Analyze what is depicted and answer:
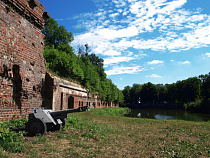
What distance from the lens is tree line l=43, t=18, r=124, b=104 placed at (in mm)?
16672

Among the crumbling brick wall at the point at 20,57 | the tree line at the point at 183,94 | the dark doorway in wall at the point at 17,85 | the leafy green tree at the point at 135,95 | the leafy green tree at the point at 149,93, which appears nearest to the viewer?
the crumbling brick wall at the point at 20,57

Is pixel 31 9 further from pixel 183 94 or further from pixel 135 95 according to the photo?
pixel 135 95

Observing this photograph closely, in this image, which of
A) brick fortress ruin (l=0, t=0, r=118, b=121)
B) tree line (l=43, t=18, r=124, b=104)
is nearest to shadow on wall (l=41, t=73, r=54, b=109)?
brick fortress ruin (l=0, t=0, r=118, b=121)

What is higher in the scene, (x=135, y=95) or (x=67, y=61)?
(x=67, y=61)

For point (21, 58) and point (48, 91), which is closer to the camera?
point (21, 58)

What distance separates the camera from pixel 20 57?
7176 mm

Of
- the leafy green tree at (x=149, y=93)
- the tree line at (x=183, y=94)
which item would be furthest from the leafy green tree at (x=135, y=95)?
the leafy green tree at (x=149, y=93)

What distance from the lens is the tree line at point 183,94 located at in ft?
147

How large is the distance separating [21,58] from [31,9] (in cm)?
240

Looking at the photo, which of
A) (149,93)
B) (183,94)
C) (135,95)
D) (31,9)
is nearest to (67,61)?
(31,9)

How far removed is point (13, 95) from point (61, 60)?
1011 cm

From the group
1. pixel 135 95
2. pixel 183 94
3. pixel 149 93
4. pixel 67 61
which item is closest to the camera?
pixel 67 61

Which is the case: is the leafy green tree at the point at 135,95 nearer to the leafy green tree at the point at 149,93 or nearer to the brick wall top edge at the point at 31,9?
the leafy green tree at the point at 149,93

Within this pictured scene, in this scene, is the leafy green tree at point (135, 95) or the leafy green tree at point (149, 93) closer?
the leafy green tree at point (149, 93)
